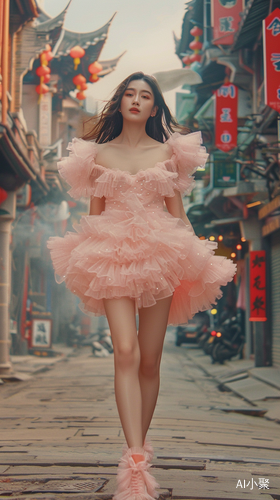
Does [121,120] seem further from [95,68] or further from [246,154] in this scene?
[95,68]

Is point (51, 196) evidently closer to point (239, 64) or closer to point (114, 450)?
point (239, 64)

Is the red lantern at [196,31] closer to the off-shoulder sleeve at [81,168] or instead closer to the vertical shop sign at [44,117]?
the vertical shop sign at [44,117]

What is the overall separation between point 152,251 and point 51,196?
1912cm

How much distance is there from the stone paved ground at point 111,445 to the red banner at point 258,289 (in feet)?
14.9

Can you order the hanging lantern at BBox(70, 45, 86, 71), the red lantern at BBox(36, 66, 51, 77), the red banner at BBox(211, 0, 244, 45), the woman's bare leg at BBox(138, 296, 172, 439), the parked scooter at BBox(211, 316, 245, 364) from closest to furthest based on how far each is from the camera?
the woman's bare leg at BBox(138, 296, 172, 439), the parked scooter at BBox(211, 316, 245, 364), the red banner at BBox(211, 0, 244, 45), the red lantern at BBox(36, 66, 51, 77), the hanging lantern at BBox(70, 45, 86, 71)

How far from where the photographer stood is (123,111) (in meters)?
3.56

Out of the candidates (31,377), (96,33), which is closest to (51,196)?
(96,33)

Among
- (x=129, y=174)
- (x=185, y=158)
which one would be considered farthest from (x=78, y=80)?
(x=129, y=174)

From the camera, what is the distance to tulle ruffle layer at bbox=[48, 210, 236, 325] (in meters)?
3.10

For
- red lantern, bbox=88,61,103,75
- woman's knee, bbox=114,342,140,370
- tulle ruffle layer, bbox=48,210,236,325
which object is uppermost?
red lantern, bbox=88,61,103,75

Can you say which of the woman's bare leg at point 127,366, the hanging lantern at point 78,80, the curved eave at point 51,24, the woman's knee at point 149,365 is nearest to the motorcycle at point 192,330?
the hanging lantern at point 78,80

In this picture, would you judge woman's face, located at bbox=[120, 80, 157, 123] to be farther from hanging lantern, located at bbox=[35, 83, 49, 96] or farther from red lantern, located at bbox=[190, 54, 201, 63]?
red lantern, located at bbox=[190, 54, 201, 63]

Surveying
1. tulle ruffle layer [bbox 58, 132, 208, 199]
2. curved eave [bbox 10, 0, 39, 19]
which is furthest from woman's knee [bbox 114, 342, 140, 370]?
curved eave [bbox 10, 0, 39, 19]

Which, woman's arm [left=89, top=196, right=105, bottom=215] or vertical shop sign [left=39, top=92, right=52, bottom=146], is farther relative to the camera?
vertical shop sign [left=39, top=92, right=52, bottom=146]
